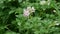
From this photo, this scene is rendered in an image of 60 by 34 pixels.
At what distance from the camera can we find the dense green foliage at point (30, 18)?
2.21 meters

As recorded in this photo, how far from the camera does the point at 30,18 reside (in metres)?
2.34

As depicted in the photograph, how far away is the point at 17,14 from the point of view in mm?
2510

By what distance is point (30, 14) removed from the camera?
2389 millimetres

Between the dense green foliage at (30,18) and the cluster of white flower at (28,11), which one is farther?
the cluster of white flower at (28,11)

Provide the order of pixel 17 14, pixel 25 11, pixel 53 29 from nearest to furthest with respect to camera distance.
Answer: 1. pixel 53 29
2. pixel 25 11
3. pixel 17 14

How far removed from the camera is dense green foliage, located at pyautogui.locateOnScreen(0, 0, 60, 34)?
7.27ft

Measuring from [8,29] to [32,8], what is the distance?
39 cm

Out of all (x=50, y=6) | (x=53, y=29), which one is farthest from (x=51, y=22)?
(x=50, y=6)

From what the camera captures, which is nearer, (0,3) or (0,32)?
(0,32)

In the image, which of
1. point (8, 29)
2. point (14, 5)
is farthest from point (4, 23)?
point (14, 5)

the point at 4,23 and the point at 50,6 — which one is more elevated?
the point at 50,6

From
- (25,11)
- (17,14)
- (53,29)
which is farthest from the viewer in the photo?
(17,14)

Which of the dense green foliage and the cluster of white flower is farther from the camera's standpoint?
the cluster of white flower

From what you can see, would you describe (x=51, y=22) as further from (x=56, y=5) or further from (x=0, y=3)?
(x=0, y=3)
